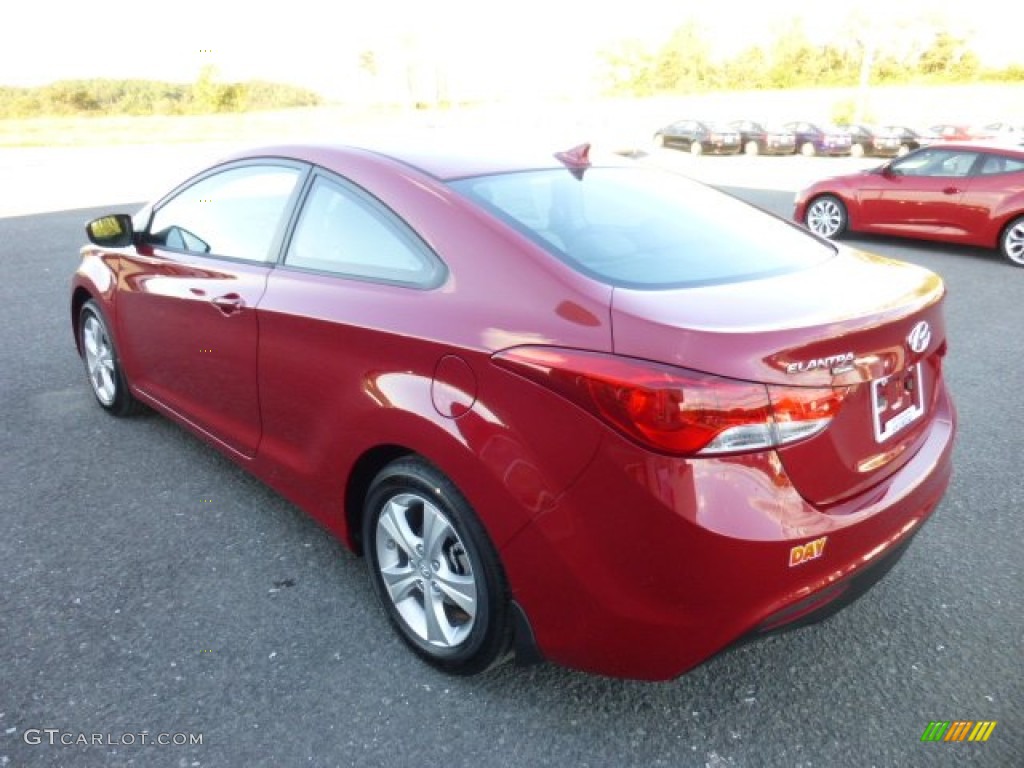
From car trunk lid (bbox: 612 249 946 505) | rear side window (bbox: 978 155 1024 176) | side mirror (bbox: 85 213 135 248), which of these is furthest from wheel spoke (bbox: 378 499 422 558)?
rear side window (bbox: 978 155 1024 176)

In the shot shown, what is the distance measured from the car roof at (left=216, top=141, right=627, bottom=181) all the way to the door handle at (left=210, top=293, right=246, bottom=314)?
55cm

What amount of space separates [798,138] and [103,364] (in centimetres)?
2917

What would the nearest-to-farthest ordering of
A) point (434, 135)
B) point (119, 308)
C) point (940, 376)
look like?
point (940, 376) → point (434, 135) → point (119, 308)

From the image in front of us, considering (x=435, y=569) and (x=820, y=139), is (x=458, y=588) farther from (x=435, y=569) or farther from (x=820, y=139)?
(x=820, y=139)

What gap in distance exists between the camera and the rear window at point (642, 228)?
88.6 inches

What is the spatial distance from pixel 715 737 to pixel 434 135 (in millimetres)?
2296

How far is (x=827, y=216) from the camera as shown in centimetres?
1109

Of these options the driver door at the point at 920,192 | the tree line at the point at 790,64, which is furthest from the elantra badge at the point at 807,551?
the tree line at the point at 790,64

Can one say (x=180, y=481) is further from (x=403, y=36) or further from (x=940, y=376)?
(x=403, y=36)

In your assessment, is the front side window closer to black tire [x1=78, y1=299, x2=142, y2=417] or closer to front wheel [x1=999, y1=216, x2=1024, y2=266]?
front wheel [x1=999, y1=216, x2=1024, y2=266]

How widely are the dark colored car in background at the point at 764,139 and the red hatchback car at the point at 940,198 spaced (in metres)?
19.7

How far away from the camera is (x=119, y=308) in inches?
153

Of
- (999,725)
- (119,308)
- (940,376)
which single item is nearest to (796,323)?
(940,376)

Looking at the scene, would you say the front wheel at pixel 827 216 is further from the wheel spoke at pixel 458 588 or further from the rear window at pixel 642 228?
the wheel spoke at pixel 458 588
